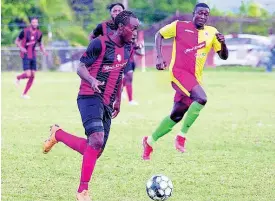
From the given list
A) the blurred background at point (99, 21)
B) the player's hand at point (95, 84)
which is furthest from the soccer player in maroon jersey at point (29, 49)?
the blurred background at point (99, 21)

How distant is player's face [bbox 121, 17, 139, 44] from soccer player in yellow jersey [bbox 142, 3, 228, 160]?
283cm

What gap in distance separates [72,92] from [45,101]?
3086mm

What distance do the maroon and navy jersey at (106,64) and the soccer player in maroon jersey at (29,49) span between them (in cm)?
1252

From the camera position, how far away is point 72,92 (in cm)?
2234

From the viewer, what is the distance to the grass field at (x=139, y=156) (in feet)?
25.4

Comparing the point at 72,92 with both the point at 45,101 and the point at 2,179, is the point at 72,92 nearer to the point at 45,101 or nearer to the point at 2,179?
the point at 45,101

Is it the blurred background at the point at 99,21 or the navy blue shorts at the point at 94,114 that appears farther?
the blurred background at the point at 99,21

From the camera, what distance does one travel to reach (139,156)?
10.1m

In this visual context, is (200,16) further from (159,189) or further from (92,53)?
(159,189)

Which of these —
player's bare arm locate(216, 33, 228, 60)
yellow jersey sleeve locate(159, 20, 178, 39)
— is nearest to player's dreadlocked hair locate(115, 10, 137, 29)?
player's bare arm locate(216, 33, 228, 60)

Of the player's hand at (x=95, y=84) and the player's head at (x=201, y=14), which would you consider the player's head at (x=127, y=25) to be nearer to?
the player's hand at (x=95, y=84)

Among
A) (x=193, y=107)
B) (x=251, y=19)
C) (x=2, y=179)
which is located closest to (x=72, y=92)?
(x=193, y=107)

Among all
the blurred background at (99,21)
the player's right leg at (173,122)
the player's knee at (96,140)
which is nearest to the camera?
the player's knee at (96,140)

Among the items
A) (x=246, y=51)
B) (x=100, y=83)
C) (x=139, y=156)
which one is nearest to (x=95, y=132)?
(x=100, y=83)
